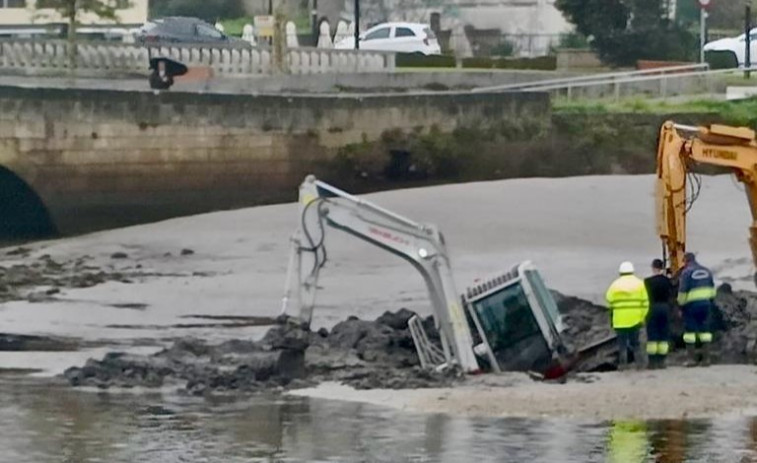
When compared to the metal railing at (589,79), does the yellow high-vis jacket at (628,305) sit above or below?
below

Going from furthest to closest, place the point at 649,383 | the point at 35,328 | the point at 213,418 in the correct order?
the point at 35,328, the point at 649,383, the point at 213,418

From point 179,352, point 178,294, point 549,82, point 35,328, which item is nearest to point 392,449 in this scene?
point 179,352

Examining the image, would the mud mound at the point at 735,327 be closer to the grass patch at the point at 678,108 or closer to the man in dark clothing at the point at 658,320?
the man in dark clothing at the point at 658,320

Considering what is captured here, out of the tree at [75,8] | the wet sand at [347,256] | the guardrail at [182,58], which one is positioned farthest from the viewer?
the tree at [75,8]

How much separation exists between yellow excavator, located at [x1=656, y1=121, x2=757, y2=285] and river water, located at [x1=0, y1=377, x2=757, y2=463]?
5.25m

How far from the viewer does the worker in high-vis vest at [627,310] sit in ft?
73.8

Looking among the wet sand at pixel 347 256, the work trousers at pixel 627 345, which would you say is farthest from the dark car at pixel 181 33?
the work trousers at pixel 627 345

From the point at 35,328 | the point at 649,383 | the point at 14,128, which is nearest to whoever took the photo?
the point at 649,383

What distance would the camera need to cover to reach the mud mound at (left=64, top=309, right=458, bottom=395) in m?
22.1

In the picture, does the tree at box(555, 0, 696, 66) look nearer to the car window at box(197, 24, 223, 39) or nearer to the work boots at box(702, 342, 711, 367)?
the car window at box(197, 24, 223, 39)

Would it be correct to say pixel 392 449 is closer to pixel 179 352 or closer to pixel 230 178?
pixel 179 352

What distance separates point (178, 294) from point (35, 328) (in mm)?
3843

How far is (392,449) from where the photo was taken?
17688 millimetres

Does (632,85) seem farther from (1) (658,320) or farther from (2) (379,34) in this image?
(1) (658,320)
